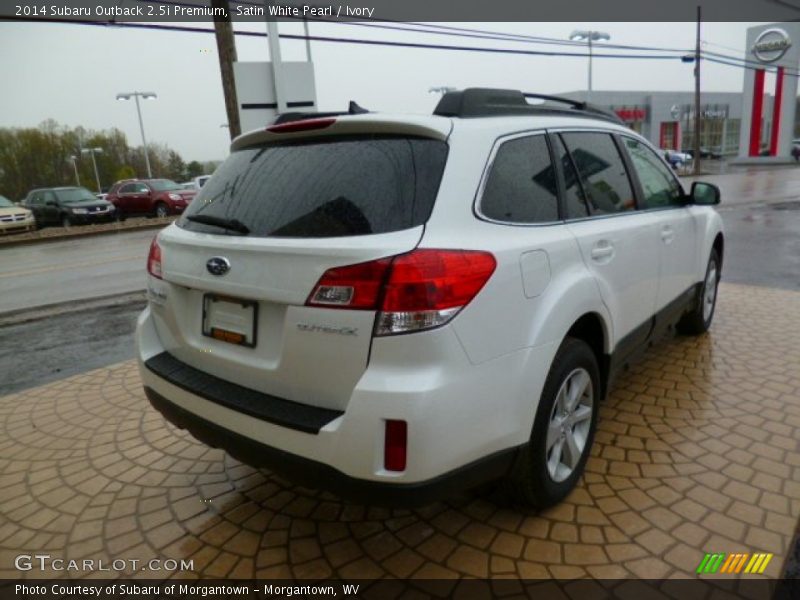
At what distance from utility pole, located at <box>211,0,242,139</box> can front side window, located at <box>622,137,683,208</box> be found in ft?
27.7

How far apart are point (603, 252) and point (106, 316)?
6295 mm

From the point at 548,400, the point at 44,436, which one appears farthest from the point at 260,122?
the point at 548,400

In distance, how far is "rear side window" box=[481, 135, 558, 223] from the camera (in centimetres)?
218

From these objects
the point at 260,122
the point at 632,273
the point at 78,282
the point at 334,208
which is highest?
the point at 260,122

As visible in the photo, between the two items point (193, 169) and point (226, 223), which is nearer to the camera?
point (226, 223)

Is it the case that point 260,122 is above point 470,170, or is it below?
above

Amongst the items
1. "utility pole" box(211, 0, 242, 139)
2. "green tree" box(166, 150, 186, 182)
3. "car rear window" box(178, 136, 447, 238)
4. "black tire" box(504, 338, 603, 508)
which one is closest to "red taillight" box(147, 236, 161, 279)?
"car rear window" box(178, 136, 447, 238)

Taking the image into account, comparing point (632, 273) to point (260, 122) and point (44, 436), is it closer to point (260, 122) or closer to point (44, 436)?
point (44, 436)

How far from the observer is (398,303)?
1814 millimetres

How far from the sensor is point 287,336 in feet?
6.53

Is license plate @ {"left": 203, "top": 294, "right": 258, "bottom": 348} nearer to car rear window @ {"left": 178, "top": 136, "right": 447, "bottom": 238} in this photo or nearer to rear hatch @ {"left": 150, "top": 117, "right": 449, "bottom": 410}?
rear hatch @ {"left": 150, "top": 117, "right": 449, "bottom": 410}

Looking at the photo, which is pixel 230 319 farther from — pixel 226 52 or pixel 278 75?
pixel 226 52

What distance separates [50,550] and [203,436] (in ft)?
3.04

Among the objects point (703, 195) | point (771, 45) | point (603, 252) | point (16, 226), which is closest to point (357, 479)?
point (603, 252)
